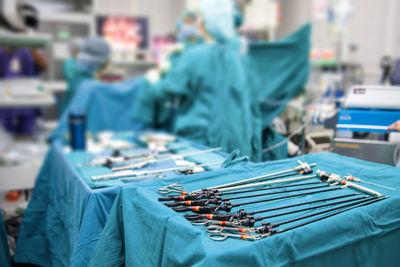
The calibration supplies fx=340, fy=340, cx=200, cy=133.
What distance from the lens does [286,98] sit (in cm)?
252

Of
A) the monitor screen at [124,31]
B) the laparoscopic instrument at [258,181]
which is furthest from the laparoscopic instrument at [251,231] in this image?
the monitor screen at [124,31]

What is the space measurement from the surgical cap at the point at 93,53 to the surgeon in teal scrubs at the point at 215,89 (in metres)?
1.41

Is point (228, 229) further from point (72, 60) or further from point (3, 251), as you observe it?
point (72, 60)

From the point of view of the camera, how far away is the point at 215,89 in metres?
2.30

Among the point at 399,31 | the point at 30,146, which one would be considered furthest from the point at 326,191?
the point at 399,31

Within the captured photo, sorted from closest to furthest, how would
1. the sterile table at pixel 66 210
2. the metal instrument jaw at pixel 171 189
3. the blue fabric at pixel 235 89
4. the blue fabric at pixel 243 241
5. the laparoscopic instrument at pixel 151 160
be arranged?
the blue fabric at pixel 243 241 < the metal instrument jaw at pixel 171 189 < the sterile table at pixel 66 210 < the laparoscopic instrument at pixel 151 160 < the blue fabric at pixel 235 89

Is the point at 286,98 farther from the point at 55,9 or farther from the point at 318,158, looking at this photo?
the point at 55,9

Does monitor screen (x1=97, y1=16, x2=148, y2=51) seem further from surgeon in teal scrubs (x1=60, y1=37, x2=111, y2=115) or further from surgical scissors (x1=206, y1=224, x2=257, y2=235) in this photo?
surgical scissors (x1=206, y1=224, x2=257, y2=235)

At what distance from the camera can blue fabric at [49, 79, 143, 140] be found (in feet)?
9.98

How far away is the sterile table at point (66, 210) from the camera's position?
1281 mm

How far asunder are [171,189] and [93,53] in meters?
2.85

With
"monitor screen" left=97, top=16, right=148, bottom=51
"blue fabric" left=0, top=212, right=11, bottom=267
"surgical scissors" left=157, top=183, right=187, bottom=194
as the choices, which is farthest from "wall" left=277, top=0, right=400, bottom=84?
"blue fabric" left=0, top=212, right=11, bottom=267

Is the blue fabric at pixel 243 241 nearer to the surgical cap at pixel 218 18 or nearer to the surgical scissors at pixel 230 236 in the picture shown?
the surgical scissors at pixel 230 236

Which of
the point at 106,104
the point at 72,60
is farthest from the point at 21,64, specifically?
the point at 72,60
